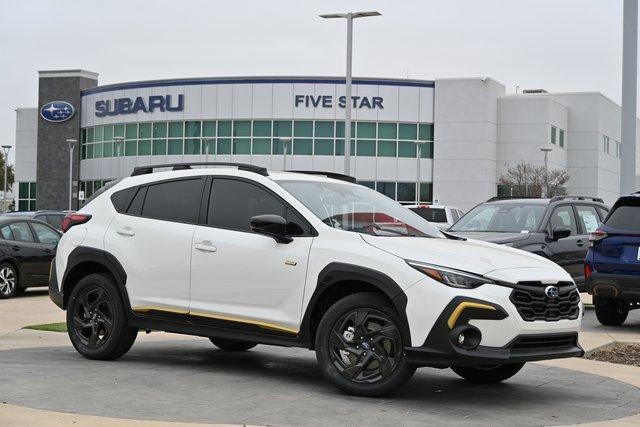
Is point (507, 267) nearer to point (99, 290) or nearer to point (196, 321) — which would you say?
point (196, 321)

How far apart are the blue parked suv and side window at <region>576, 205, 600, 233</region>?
97.7 inches

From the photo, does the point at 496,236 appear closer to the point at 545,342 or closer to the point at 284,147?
the point at 545,342

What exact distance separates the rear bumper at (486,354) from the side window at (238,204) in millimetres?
1732

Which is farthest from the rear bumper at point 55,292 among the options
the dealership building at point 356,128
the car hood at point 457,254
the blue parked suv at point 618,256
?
the dealership building at point 356,128

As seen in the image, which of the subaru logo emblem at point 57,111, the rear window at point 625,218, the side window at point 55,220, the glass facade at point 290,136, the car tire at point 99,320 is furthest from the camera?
the subaru logo emblem at point 57,111

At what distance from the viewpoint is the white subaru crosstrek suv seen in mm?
6707

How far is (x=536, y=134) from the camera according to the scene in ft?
205

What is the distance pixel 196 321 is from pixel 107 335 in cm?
106

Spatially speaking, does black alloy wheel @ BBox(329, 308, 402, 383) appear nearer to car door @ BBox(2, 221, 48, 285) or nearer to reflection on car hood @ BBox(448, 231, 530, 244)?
reflection on car hood @ BBox(448, 231, 530, 244)

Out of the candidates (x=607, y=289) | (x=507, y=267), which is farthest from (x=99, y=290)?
(x=607, y=289)

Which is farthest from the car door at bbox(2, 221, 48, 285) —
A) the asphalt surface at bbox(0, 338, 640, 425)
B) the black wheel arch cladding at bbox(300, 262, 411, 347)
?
the black wheel arch cladding at bbox(300, 262, 411, 347)

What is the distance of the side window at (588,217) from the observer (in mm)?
15086

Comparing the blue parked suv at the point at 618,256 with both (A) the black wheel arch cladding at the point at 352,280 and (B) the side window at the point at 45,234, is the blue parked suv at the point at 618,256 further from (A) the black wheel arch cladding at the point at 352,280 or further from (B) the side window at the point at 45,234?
(B) the side window at the point at 45,234

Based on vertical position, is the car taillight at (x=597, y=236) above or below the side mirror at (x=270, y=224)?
below
